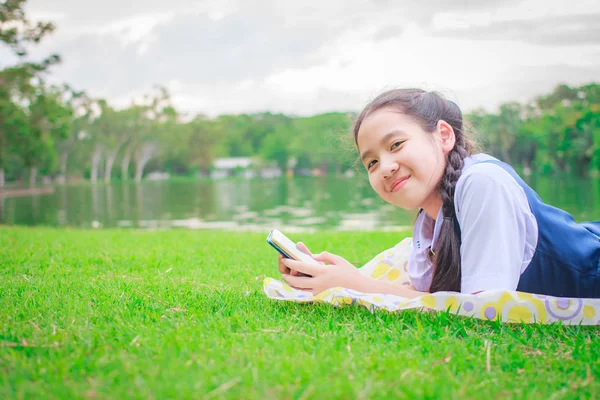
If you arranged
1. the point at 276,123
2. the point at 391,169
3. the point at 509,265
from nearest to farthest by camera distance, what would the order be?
1. the point at 509,265
2. the point at 391,169
3. the point at 276,123

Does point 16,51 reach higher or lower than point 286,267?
higher

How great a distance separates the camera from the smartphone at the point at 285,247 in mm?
2262

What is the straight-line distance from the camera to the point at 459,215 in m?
2.13

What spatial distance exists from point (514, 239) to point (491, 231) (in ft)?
0.39

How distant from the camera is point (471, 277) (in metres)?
1.98

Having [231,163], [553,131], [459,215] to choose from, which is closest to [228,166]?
[231,163]

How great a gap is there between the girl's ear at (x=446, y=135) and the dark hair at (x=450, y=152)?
2cm

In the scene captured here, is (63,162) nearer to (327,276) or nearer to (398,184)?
(327,276)

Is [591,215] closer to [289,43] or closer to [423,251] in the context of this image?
[423,251]

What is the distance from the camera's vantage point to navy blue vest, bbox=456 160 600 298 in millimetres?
2107

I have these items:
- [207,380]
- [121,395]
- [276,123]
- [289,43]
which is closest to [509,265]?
[207,380]

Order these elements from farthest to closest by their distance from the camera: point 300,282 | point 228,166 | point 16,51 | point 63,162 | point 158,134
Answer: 1. point 228,166
2. point 158,134
3. point 63,162
4. point 16,51
5. point 300,282

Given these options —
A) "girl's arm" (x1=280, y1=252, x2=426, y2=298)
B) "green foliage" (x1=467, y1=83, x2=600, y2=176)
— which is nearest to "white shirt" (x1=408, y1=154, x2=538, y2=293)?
"girl's arm" (x1=280, y1=252, x2=426, y2=298)

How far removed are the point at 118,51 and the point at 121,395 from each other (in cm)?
6596
